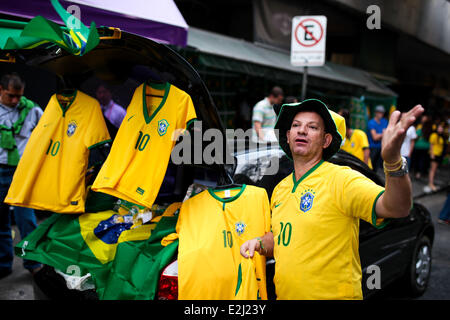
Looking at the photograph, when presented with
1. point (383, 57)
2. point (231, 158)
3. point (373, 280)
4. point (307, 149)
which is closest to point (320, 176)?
point (307, 149)

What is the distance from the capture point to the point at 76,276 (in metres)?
2.74

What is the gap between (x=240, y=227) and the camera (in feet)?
7.91

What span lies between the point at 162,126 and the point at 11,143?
93.6 inches

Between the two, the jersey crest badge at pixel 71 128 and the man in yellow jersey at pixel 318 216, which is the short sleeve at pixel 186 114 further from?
the jersey crest badge at pixel 71 128

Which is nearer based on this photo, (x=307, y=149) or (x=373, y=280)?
(x=307, y=149)

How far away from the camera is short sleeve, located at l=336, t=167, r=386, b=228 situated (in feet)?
5.98

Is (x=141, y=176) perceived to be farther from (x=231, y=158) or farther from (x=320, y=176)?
(x=320, y=176)

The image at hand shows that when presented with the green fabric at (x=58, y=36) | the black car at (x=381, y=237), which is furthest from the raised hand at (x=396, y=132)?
the green fabric at (x=58, y=36)

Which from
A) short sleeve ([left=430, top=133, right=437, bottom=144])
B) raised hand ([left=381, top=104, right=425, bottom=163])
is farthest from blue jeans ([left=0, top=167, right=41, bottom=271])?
short sleeve ([left=430, top=133, right=437, bottom=144])

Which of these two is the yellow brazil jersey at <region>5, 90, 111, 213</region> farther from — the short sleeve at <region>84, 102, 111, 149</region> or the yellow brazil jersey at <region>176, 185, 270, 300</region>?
the yellow brazil jersey at <region>176, 185, 270, 300</region>

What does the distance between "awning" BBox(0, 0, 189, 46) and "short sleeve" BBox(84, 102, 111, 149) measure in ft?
5.17

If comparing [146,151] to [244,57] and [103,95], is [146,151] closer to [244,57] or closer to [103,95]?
[103,95]
